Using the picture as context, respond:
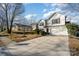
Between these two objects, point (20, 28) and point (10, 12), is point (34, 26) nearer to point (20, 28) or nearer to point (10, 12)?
point (20, 28)

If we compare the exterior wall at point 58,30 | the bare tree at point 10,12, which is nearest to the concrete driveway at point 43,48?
the exterior wall at point 58,30

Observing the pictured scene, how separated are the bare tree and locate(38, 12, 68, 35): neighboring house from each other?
0.21 meters

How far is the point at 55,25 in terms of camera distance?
1368 mm

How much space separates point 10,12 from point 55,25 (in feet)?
1.25

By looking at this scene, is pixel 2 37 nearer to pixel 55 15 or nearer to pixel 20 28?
pixel 20 28

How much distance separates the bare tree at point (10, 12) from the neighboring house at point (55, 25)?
206 millimetres

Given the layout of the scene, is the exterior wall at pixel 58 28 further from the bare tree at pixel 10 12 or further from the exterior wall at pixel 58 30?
the bare tree at pixel 10 12

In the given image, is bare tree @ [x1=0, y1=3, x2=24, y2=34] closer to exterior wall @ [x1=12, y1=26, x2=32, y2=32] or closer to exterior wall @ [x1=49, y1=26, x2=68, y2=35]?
exterior wall @ [x1=12, y1=26, x2=32, y2=32]

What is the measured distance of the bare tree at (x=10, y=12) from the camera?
1.36m

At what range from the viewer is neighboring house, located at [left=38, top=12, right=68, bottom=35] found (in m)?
1.36

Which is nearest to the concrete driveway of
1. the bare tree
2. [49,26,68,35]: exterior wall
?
[49,26,68,35]: exterior wall

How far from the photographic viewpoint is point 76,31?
1344mm

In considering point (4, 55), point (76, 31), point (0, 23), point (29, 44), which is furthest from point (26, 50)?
point (76, 31)

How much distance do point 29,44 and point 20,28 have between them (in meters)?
0.15
